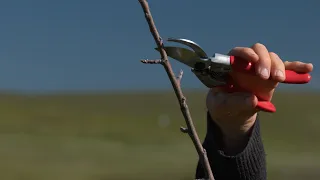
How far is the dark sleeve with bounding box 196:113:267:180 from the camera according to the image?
179 cm

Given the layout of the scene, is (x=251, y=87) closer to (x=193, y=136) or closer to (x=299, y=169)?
(x=193, y=136)

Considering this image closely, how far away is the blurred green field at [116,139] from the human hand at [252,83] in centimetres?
930

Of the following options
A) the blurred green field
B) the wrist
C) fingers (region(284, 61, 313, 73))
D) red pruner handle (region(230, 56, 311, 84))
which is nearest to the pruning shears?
red pruner handle (region(230, 56, 311, 84))

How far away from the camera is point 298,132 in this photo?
19062mm

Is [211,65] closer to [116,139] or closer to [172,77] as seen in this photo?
[172,77]

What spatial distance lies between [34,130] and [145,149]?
12.1 ft

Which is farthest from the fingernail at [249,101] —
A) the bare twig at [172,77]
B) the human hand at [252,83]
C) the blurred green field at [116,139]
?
the blurred green field at [116,139]

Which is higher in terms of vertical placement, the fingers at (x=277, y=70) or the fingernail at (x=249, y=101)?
the fingers at (x=277, y=70)

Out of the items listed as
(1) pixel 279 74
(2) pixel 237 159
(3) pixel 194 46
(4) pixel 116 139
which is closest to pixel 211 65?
(3) pixel 194 46

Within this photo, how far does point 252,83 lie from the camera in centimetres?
163

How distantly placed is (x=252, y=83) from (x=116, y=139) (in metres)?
16.4

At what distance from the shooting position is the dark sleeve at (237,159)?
1793 millimetres

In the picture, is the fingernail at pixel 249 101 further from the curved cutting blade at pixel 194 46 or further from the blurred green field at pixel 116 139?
the blurred green field at pixel 116 139

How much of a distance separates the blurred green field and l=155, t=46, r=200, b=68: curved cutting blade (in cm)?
945
